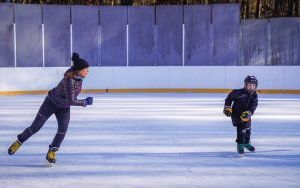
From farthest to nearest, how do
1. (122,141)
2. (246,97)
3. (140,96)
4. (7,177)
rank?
(140,96) → (122,141) → (246,97) → (7,177)

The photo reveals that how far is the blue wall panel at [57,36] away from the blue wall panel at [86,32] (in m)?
0.28

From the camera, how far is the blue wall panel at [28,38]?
60.1 ft

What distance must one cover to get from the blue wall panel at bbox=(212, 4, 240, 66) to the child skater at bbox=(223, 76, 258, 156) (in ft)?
41.8


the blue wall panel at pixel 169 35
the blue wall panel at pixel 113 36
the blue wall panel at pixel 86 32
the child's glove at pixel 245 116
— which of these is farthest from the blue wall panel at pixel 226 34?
the child's glove at pixel 245 116

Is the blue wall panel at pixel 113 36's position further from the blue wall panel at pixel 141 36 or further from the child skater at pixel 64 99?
the child skater at pixel 64 99

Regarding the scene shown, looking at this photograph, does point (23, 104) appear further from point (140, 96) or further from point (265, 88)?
point (265, 88)

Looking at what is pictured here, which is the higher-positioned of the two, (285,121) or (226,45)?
(226,45)

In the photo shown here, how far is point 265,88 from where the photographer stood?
17422 millimetres

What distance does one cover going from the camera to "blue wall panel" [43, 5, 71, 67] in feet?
61.2

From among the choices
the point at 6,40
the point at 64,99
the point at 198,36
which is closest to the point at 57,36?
the point at 6,40

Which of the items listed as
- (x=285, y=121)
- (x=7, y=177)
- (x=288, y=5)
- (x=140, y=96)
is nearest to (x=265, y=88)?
(x=140, y=96)

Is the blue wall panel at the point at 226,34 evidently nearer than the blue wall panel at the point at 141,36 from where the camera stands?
Yes

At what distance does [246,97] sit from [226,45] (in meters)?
13.0

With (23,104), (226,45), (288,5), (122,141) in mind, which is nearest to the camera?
(122,141)
